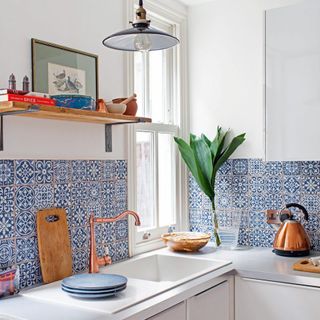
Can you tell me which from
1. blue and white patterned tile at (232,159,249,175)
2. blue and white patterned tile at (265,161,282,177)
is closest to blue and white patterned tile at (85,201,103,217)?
blue and white patterned tile at (232,159,249,175)

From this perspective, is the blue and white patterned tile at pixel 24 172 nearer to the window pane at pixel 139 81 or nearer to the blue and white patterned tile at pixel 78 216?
the blue and white patterned tile at pixel 78 216

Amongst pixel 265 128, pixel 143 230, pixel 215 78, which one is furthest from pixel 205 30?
pixel 143 230

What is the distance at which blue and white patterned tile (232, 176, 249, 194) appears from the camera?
3.08 meters

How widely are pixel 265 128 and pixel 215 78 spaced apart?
28.0 inches

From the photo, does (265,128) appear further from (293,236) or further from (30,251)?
(30,251)

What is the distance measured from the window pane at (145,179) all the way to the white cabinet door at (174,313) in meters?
0.95

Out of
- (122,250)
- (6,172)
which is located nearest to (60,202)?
(6,172)

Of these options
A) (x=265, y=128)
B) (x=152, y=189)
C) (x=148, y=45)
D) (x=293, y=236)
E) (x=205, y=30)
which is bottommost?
(x=293, y=236)

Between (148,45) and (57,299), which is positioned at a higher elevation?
(148,45)

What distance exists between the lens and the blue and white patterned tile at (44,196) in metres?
2.14

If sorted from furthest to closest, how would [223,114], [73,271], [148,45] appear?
[223,114] < [73,271] < [148,45]

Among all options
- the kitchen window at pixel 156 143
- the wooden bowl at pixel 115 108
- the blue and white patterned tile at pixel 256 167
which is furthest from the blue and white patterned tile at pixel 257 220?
the wooden bowl at pixel 115 108

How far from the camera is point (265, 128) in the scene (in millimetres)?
2660

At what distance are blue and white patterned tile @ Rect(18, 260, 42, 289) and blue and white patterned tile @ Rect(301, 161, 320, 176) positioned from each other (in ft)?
5.43
